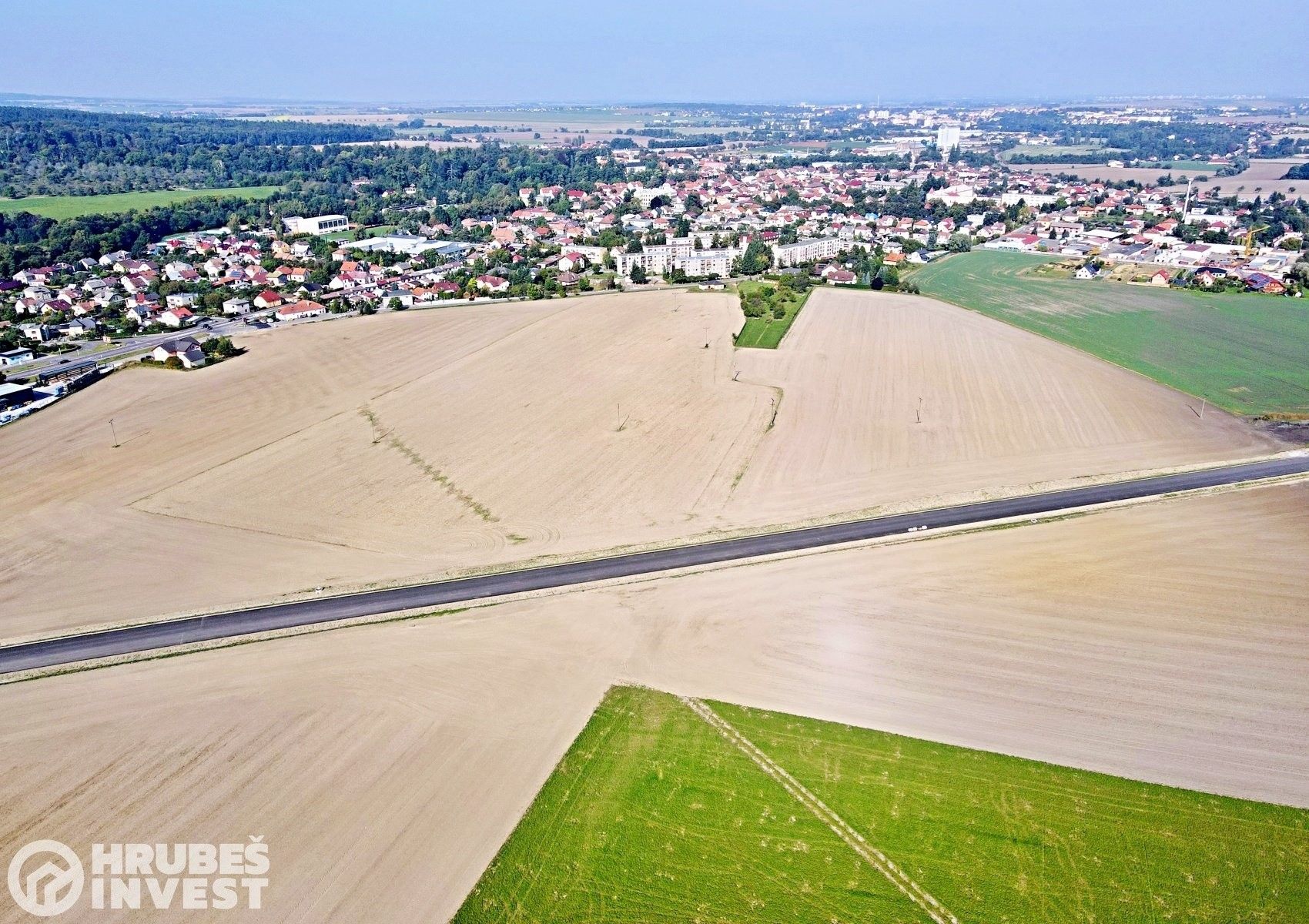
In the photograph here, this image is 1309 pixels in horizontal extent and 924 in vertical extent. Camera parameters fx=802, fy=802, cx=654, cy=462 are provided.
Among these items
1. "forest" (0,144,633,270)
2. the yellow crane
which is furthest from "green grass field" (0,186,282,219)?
the yellow crane

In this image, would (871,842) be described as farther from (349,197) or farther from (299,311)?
(349,197)

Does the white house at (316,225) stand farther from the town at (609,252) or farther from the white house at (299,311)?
the white house at (299,311)

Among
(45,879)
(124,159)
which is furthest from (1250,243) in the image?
(124,159)

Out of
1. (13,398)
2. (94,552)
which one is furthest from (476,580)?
(13,398)

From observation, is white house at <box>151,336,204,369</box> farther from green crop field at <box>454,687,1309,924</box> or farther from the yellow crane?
the yellow crane

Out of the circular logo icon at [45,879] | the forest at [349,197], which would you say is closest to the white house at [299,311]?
the forest at [349,197]
